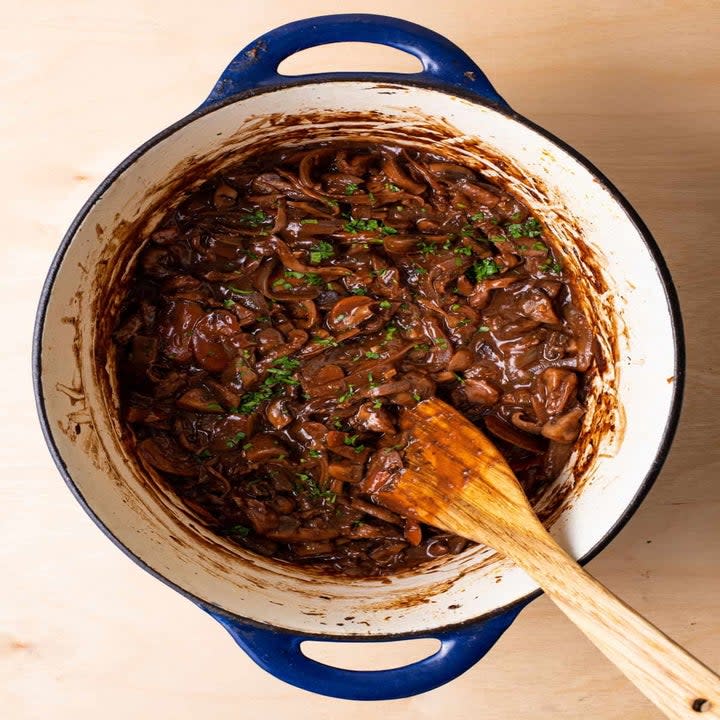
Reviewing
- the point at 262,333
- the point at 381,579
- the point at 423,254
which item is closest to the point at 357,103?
the point at 423,254

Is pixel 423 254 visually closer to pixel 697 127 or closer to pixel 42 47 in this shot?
pixel 697 127

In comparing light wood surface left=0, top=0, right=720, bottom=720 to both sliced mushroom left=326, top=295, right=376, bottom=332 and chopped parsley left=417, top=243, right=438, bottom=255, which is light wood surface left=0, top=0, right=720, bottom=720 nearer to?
chopped parsley left=417, top=243, right=438, bottom=255

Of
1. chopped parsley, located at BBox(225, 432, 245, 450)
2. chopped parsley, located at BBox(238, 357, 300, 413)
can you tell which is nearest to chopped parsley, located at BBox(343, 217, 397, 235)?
chopped parsley, located at BBox(238, 357, 300, 413)

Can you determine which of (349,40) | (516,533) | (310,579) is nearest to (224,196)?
(349,40)

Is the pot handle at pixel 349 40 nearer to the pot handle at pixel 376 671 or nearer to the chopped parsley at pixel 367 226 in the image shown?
the chopped parsley at pixel 367 226

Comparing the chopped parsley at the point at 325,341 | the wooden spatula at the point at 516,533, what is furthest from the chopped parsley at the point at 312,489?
the chopped parsley at the point at 325,341

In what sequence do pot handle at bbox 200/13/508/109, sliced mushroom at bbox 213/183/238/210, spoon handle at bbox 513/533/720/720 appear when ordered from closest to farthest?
spoon handle at bbox 513/533/720/720, pot handle at bbox 200/13/508/109, sliced mushroom at bbox 213/183/238/210

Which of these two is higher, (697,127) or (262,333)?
(697,127)
